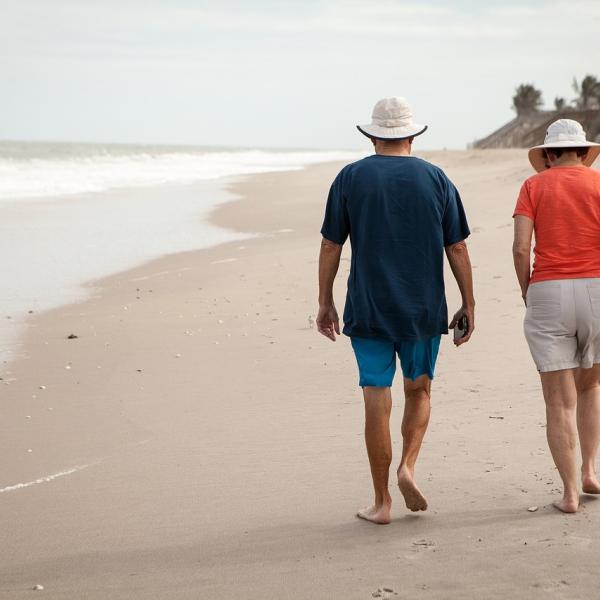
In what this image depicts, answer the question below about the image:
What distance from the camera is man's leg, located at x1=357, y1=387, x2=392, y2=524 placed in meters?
4.12

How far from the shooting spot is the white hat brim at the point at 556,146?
4.16 meters

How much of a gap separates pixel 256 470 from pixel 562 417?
1.58m

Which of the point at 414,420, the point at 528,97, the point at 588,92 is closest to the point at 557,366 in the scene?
the point at 414,420

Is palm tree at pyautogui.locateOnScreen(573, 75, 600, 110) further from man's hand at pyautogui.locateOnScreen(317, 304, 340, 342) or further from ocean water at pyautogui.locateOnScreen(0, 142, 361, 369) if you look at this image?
man's hand at pyautogui.locateOnScreen(317, 304, 340, 342)

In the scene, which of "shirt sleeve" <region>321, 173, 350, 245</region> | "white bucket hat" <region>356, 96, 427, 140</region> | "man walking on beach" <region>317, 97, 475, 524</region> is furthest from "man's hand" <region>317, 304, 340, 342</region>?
"white bucket hat" <region>356, 96, 427, 140</region>

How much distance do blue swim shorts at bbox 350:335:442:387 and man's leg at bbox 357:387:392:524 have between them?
2.1 inches

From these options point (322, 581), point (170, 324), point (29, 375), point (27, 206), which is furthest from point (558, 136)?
point (27, 206)

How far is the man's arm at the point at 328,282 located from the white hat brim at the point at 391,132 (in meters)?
0.49

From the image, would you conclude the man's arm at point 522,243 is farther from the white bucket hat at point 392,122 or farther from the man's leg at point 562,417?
the white bucket hat at point 392,122

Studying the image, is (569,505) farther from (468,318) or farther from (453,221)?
(453,221)

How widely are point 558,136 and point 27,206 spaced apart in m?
22.5

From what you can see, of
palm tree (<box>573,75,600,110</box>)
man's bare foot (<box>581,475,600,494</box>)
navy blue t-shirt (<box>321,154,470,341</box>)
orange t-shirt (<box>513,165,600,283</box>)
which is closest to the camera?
navy blue t-shirt (<box>321,154,470,341</box>)

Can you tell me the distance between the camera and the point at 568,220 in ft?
13.6

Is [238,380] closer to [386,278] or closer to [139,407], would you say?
[139,407]
